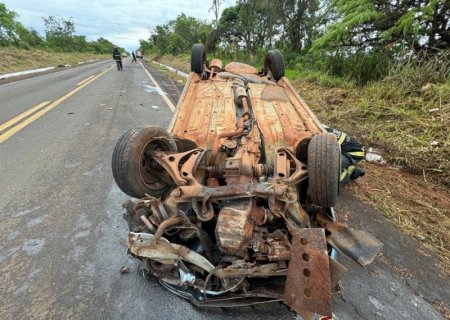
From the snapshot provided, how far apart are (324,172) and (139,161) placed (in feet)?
4.73

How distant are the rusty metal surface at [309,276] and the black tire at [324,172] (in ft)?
1.88

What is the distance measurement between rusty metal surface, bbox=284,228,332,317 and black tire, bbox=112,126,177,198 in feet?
4.43

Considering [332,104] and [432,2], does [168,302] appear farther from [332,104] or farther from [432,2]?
[432,2]

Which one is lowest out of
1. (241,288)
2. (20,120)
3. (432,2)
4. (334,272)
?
(20,120)

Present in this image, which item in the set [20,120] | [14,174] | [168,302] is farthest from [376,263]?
[20,120]

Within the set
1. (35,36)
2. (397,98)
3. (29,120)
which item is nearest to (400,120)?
(397,98)

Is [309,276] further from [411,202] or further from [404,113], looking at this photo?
[404,113]

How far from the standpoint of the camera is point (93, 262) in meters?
2.53

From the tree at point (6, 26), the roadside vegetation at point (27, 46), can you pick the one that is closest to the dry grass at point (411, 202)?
the roadside vegetation at point (27, 46)

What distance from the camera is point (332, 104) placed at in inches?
264

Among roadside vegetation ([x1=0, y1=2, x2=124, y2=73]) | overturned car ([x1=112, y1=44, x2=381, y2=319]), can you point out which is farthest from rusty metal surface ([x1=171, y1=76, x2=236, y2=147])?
roadside vegetation ([x1=0, y1=2, x2=124, y2=73])

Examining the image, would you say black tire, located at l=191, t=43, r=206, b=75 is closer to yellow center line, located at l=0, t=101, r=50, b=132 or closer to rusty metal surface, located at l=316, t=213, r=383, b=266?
rusty metal surface, located at l=316, t=213, r=383, b=266

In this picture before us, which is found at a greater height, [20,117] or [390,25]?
[390,25]

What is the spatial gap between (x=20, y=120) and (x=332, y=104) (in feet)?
21.2
